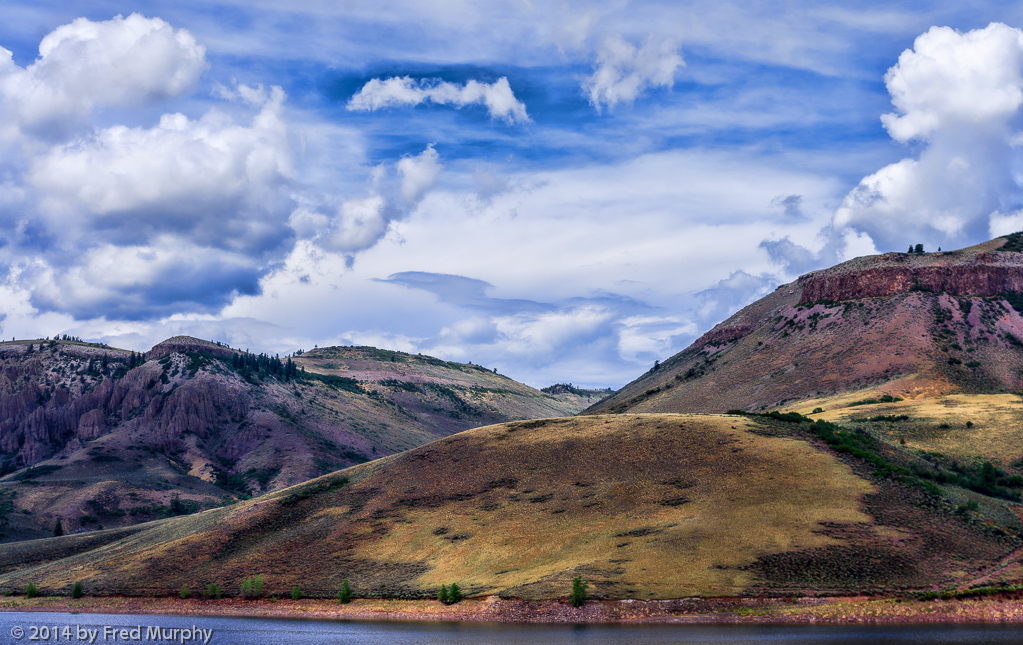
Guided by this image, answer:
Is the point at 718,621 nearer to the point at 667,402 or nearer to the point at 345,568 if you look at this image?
the point at 345,568

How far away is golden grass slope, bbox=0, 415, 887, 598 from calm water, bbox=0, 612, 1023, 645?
5132mm

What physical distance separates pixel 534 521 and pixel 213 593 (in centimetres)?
3059

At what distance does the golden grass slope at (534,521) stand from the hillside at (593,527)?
0.23 metres

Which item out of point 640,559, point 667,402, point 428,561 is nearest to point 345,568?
point 428,561

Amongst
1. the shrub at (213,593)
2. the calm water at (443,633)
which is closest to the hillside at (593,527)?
the shrub at (213,593)

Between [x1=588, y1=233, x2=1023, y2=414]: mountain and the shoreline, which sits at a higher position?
[x1=588, y1=233, x2=1023, y2=414]: mountain

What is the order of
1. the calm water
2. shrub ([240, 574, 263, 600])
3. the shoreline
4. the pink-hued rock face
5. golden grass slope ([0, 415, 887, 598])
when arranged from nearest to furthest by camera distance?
the calm water < the shoreline < golden grass slope ([0, 415, 887, 598]) < shrub ([240, 574, 263, 600]) < the pink-hued rock face

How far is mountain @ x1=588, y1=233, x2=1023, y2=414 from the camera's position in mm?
139375

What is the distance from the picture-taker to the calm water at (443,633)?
48062 millimetres

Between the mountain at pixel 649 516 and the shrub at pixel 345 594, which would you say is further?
the shrub at pixel 345 594

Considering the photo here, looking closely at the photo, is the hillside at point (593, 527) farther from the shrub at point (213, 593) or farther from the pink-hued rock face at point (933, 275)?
the pink-hued rock face at point (933, 275)

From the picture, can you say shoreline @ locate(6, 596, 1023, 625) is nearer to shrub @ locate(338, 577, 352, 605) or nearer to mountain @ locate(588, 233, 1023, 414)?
shrub @ locate(338, 577, 352, 605)

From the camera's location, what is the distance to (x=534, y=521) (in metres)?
78.4

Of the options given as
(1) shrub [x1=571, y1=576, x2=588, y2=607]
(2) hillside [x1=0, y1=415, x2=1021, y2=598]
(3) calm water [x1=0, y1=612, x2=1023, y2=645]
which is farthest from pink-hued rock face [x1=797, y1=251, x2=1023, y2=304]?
(1) shrub [x1=571, y1=576, x2=588, y2=607]
